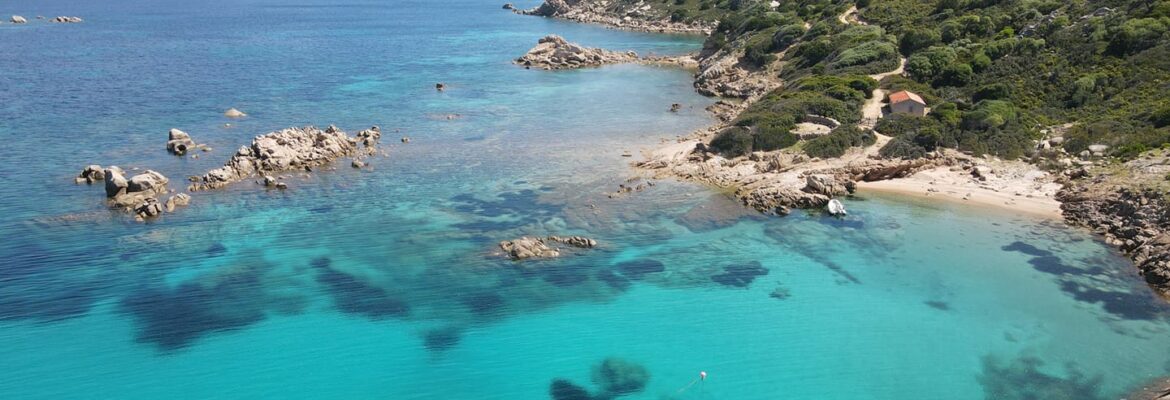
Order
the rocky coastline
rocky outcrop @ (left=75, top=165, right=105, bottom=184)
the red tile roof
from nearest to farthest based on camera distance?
the rocky coastline < rocky outcrop @ (left=75, top=165, right=105, bottom=184) < the red tile roof

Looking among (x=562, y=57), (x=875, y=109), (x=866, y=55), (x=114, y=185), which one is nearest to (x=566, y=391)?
(x=114, y=185)

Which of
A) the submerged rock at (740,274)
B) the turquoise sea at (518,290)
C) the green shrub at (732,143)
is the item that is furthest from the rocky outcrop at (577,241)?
the green shrub at (732,143)

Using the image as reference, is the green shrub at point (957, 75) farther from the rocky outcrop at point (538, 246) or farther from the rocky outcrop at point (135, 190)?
the rocky outcrop at point (135, 190)

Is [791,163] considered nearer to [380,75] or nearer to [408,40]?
[380,75]

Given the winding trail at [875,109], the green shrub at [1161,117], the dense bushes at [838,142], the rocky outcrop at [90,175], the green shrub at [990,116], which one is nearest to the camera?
the rocky outcrop at [90,175]

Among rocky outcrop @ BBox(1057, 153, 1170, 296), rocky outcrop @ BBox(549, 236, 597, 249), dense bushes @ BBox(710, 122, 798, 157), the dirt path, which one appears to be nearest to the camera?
rocky outcrop @ BBox(1057, 153, 1170, 296)

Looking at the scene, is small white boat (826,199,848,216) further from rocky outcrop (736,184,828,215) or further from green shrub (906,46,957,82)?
green shrub (906,46,957,82)

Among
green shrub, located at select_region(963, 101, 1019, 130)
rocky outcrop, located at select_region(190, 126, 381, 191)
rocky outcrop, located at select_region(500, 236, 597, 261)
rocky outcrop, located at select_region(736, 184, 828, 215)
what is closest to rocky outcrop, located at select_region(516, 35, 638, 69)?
rocky outcrop, located at select_region(190, 126, 381, 191)

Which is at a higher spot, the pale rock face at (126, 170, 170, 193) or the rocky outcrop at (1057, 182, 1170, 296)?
the rocky outcrop at (1057, 182, 1170, 296)
